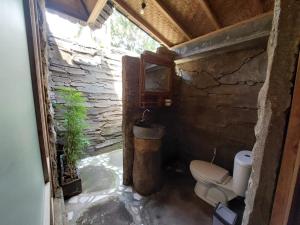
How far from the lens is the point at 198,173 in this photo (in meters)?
1.80

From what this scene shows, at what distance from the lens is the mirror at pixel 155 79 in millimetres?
1976

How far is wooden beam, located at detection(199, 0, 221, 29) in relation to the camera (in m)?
1.74

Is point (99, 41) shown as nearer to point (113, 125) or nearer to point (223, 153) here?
point (113, 125)

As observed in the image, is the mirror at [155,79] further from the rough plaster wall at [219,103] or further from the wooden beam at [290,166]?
the wooden beam at [290,166]

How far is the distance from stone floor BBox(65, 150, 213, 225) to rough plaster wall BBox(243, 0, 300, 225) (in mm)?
1190

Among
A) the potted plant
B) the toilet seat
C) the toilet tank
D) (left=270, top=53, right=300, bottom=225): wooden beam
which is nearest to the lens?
(left=270, top=53, right=300, bottom=225): wooden beam

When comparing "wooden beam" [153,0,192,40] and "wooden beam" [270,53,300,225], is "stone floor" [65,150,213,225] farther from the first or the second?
"wooden beam" [153,0,192,40]

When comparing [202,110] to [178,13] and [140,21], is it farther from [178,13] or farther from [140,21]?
[140,21]

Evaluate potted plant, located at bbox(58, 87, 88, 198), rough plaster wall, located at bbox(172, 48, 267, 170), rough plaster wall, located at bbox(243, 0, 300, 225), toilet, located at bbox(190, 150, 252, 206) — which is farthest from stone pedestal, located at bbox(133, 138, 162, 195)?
rough plaster wall, located at bbox(243, 0, 300, 225)

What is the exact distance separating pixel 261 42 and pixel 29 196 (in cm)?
239

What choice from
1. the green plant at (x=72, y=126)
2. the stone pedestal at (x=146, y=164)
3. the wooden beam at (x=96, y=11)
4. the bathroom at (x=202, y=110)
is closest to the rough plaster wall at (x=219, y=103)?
the bathroom at (x=202, y=110)

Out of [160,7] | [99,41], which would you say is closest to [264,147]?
[160,7]

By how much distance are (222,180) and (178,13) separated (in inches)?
90.9

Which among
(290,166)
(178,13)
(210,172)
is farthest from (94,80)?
(290,166)
